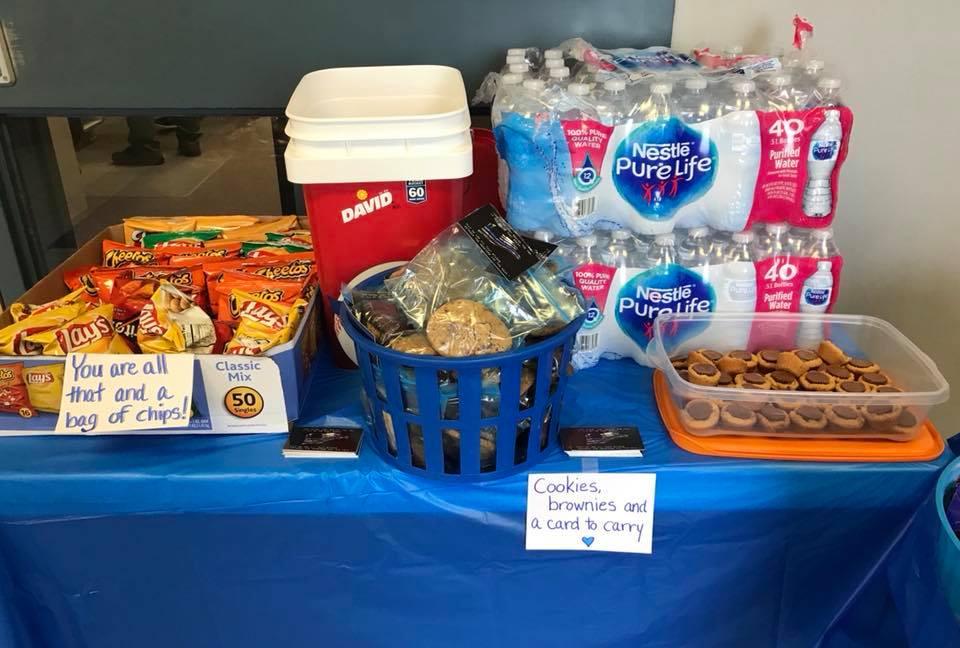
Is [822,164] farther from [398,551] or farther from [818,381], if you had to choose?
[398,551]

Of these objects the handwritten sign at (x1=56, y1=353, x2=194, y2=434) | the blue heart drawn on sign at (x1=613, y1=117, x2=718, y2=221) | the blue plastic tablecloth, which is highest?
the blue heart drawn on sign at (x1=613, y1=117, x2=718, y2=221)

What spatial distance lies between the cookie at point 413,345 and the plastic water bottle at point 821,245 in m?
0.61

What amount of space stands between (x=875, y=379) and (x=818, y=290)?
164mm

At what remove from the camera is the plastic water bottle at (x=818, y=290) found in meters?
1.11

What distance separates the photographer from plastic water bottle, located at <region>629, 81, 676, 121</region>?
105cm

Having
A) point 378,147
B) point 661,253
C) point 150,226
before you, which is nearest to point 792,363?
point 661,253

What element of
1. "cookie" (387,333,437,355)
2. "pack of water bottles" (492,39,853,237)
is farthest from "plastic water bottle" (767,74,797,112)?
"cookie" (387,333,437,355)

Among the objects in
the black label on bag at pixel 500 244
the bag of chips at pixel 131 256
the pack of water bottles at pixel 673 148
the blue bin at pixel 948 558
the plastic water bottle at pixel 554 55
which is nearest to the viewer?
the blue bin at pixel 948 558

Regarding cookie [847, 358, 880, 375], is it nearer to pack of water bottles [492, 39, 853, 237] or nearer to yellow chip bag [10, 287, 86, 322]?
pack of water bottles [492, 39, 853, 237]

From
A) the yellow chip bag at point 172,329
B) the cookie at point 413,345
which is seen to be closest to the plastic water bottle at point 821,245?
the cookie at point 413,345

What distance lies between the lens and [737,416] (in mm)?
999

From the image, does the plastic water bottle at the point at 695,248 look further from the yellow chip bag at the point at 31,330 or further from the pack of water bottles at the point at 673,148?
the yellow chip bag at the point at 31,330

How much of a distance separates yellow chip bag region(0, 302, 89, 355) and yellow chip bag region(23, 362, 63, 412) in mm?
51

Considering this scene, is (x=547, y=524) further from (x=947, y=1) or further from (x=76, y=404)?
(x=947, y=1)
